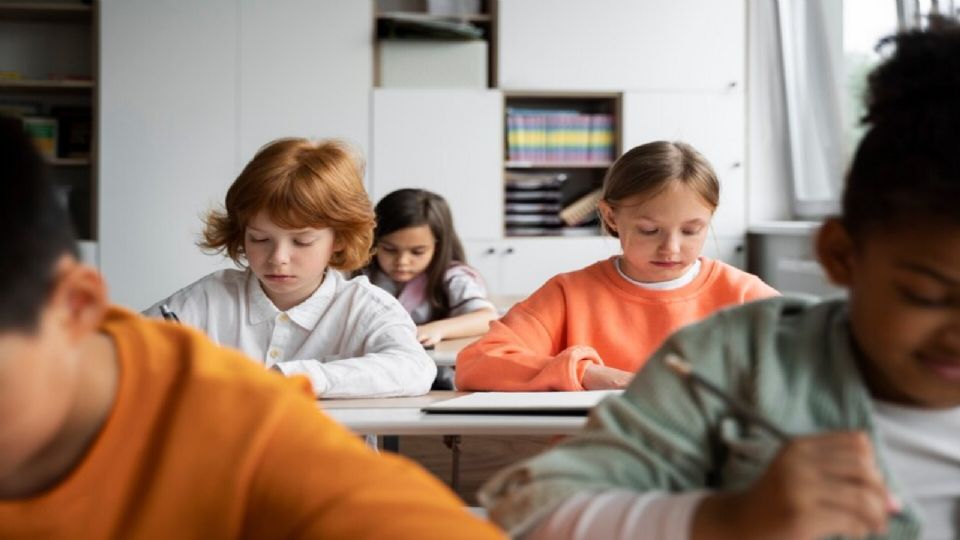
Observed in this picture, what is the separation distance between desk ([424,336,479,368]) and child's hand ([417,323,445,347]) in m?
0.02

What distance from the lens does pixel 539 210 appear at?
19.9 ft

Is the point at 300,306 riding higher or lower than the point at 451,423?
higher

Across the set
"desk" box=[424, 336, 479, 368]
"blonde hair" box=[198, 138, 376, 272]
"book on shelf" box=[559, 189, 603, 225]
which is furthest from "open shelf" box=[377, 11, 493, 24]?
"blonde hair" box=[198, 138, 376, 272]

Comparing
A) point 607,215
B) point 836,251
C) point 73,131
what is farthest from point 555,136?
point 836,251

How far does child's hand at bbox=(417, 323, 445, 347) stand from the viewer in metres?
3.04

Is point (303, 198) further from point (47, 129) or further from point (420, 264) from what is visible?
point (47, 129)

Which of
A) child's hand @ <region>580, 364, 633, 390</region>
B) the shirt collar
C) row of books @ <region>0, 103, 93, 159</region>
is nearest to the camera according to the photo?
child's hand @ <region>580, 364, 633, 390</region>

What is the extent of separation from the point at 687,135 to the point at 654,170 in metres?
3.84

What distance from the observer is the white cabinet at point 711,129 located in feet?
19.7

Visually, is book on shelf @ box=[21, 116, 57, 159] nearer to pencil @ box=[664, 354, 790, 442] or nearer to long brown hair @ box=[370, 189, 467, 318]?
long brown hair @ box=[370, 189, 467, 318]

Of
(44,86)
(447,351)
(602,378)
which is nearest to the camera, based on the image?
(602,378)

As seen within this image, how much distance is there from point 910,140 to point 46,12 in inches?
228

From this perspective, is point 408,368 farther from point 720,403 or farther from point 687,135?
point 687,135

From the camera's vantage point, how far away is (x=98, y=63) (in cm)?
578
